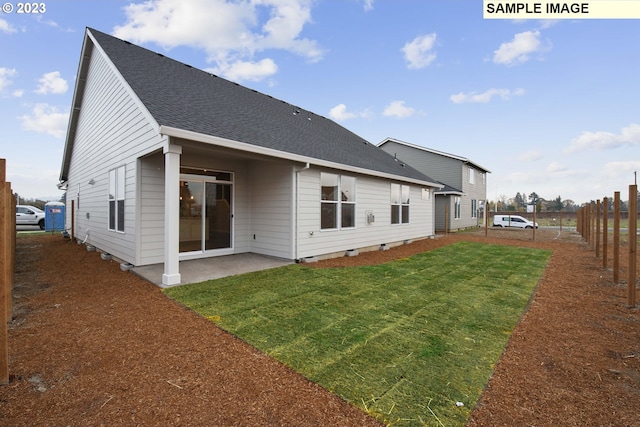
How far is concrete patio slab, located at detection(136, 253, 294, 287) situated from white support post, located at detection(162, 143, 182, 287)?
238 mm

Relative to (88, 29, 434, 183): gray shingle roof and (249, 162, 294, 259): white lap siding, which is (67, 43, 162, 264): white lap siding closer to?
(88, 29, 434, 183): gray shingle roof

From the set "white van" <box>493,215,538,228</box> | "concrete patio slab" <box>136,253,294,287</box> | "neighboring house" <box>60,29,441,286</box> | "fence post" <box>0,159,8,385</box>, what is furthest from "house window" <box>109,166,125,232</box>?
"white van" <box>493,215,538,228</box>

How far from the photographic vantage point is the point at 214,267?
6574 millimetres

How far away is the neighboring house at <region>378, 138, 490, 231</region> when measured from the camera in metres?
19.4

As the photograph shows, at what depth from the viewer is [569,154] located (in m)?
21.3

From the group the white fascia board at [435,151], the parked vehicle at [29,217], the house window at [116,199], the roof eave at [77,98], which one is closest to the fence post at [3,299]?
the house window at [116,199]

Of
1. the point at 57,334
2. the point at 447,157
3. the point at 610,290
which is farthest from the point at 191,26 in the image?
the point at 447,157

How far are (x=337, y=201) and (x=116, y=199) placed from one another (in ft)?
20.2

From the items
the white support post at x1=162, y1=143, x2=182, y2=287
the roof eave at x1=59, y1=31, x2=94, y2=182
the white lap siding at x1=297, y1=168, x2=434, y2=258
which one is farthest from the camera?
the roof eave at x1=59, y1=31, x2=94, y2=182

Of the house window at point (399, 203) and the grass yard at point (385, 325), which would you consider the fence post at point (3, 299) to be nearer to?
Result: the grass yard at point (385, 325)

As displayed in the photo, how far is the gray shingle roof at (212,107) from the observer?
606 centimetres

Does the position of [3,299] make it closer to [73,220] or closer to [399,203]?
[399,203]

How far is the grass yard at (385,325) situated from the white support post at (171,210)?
400 millimetres

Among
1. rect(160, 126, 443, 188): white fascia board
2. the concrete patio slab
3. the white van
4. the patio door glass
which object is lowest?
the concrete patio slab
